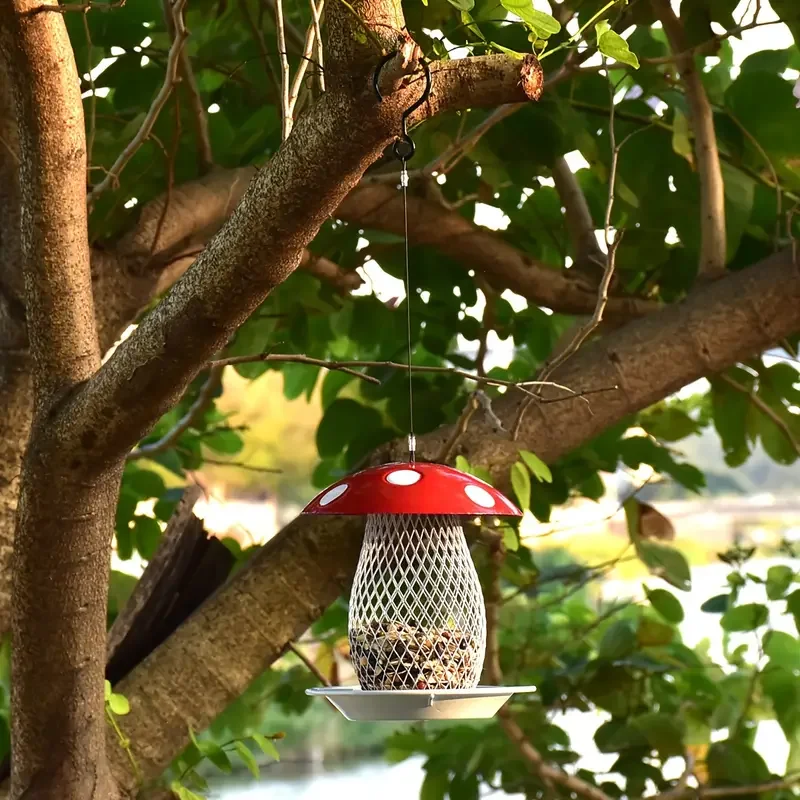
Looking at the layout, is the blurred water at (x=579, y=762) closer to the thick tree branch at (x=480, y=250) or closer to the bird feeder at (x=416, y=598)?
the thick tree branch at (x=480, y=250)

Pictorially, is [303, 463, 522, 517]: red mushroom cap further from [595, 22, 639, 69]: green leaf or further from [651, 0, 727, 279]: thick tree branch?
[651, 0, 727, 279]: thick tree branch

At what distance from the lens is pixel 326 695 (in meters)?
0.74

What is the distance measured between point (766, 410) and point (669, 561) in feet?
0.68

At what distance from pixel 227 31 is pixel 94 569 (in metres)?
0.79

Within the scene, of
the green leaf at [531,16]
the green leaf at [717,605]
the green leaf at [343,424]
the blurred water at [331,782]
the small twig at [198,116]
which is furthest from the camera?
the blurred water at [331,782]

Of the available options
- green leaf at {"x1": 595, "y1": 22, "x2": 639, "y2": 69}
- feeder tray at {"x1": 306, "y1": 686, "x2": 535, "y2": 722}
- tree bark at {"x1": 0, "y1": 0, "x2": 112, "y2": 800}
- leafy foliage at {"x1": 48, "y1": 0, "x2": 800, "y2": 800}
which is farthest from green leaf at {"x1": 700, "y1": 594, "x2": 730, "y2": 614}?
green leaf at {"x1": 595, "y1": 22, "x2": 639, "y2": 69}

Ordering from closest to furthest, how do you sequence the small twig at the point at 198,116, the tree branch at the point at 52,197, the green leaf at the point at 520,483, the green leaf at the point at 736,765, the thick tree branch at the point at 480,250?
1. the tree branch at the point at 52,197
2. the green leaf at the point at 520,483
3. the small twig at the point at 198,116
4. the thick tree branch at the point at 480,250
5. the green leaf at the point at 736,765

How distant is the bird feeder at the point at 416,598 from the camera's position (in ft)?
2.31

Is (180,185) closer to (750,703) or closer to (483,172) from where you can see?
(483,172)

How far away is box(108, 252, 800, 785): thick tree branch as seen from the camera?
3.26 feet

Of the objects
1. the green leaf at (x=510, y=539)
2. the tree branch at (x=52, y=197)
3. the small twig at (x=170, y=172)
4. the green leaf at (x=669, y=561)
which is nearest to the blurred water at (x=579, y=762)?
the green leaf at (x=669, y=561)

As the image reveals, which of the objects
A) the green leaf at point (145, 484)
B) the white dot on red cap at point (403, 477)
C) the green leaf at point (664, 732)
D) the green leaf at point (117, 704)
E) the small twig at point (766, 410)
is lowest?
the green leaf at point (664, 732)

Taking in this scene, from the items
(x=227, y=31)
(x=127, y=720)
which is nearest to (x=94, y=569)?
(x=127, y=720)

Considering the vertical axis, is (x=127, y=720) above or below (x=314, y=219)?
below
